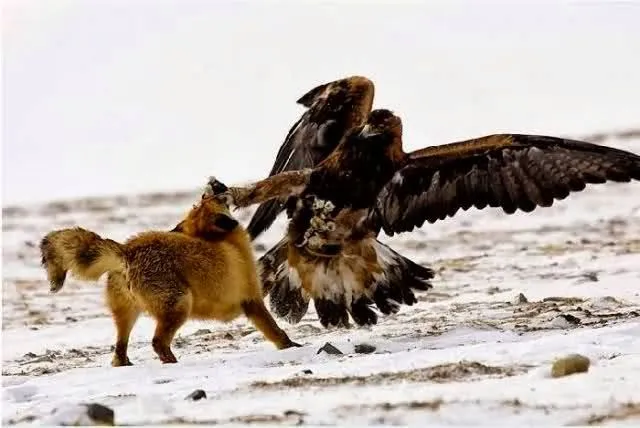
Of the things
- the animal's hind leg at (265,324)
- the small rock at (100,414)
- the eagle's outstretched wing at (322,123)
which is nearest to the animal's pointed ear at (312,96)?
the eagle's outstretched wing at (322,123)

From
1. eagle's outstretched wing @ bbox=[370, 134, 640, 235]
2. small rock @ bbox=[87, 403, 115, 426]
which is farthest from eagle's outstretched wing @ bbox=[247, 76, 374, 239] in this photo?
small rock @ bbox=[87, 403, 115, 426]

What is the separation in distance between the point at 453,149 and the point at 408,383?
318 centimetres

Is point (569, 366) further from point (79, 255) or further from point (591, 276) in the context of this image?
point (591, 276)

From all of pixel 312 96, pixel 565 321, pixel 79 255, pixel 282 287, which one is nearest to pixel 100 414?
pixel 79 255

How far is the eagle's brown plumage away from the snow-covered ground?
289 mm

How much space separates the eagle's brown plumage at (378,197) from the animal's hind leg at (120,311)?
1178mm

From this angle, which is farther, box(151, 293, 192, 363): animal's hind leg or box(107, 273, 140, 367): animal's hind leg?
box(107, 273, 140, 367): animal's hind leg

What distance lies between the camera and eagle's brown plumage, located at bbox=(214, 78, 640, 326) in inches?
349

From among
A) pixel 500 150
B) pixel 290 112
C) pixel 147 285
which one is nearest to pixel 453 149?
pixel 500 150

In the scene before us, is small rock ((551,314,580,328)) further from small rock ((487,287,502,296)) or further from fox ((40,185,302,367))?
small rock ((487,287,502,296))

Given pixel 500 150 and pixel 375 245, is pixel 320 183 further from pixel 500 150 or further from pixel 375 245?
pixel 500 150

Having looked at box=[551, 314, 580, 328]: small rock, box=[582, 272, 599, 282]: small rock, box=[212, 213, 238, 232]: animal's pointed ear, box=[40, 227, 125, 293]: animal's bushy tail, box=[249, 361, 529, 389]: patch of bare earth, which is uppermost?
box=[212, 213, 238, 232]: animal's pointed ear

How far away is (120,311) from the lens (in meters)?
8.12

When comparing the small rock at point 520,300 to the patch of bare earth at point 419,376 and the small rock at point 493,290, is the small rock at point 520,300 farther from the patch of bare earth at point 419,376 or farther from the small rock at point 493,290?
the patch of bare earth at point 419,376
